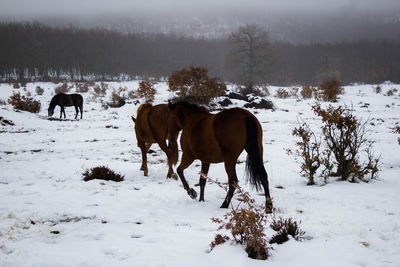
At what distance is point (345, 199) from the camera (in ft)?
12.2

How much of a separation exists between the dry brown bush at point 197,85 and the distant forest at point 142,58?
34226mm

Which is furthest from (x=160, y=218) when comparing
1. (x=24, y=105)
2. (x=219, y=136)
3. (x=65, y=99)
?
(x=24, y=105)

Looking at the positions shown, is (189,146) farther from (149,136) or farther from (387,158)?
(387,158)

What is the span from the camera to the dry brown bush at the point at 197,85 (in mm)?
19406

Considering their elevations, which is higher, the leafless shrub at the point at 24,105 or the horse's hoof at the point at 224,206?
the leafless shrub at the point at 24,105

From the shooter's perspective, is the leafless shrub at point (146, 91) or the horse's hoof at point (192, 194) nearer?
the horse's hoof at point (192, 194)

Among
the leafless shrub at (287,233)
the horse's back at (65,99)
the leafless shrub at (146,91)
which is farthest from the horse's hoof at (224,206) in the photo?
the leafless shrub at (146,91)

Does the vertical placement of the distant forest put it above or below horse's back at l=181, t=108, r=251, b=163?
above

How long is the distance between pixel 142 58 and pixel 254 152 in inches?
3467

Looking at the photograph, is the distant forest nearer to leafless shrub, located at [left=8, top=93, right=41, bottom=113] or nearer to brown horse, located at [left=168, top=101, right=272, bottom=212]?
leafless shrub, located at [left=8, top=93, right=41, bottom=113]

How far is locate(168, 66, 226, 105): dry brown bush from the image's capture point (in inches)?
764

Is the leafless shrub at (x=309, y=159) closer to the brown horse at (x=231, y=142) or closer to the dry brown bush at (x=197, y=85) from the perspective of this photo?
the brown horse at (x=231, y=142)

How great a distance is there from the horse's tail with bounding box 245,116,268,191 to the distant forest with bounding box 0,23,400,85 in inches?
1968

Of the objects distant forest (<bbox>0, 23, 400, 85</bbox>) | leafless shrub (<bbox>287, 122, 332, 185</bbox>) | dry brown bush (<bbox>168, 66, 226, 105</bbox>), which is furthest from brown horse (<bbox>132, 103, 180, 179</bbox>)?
distant forest (<bbox>0, 23, 400, 85</bbox>)
